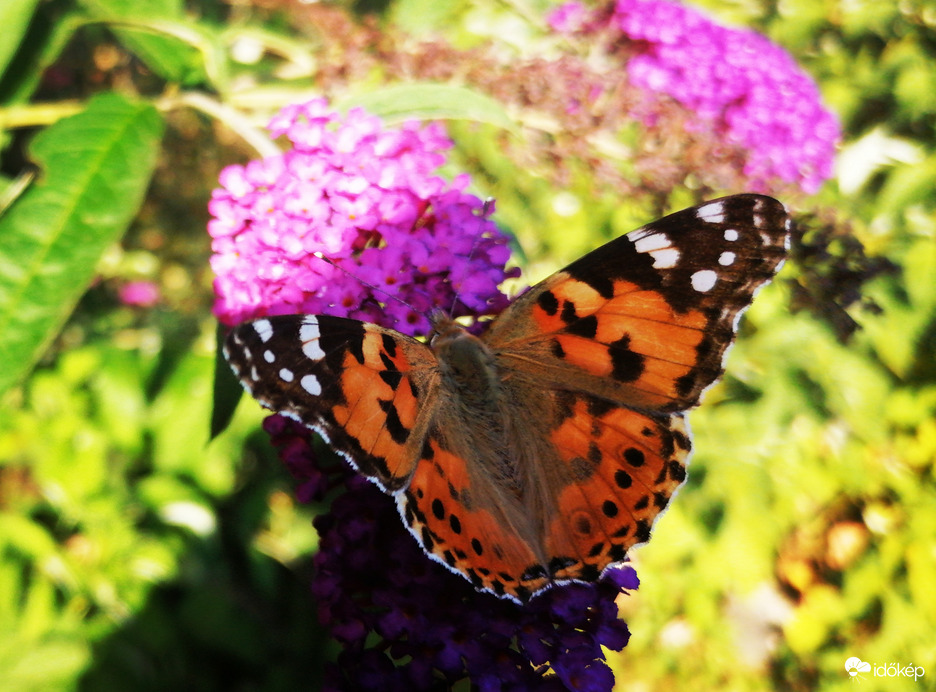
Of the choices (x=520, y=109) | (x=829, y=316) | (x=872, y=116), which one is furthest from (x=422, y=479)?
(x=872, y=116)

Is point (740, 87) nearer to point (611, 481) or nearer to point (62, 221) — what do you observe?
point (611, 481)

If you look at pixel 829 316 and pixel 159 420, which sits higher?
pixel 829 316

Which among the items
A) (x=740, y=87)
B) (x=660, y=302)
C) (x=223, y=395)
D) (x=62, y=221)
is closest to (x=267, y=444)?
(x=223, y=395)

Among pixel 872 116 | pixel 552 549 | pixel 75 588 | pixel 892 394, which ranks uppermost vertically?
pixel 552 549

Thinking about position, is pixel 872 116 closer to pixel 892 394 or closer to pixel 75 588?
pixel 892 394

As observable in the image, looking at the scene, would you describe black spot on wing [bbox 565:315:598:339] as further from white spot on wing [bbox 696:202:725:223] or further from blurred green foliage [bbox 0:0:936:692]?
blurred green foliage [bbox 0:0:936:692]

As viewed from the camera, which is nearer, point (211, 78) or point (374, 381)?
point (374, 381)

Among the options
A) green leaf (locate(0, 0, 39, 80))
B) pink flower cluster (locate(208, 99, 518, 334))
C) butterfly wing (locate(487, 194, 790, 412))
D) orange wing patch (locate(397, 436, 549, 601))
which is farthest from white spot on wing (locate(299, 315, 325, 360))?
green leaf (locate(0, 0, 39, 80))
